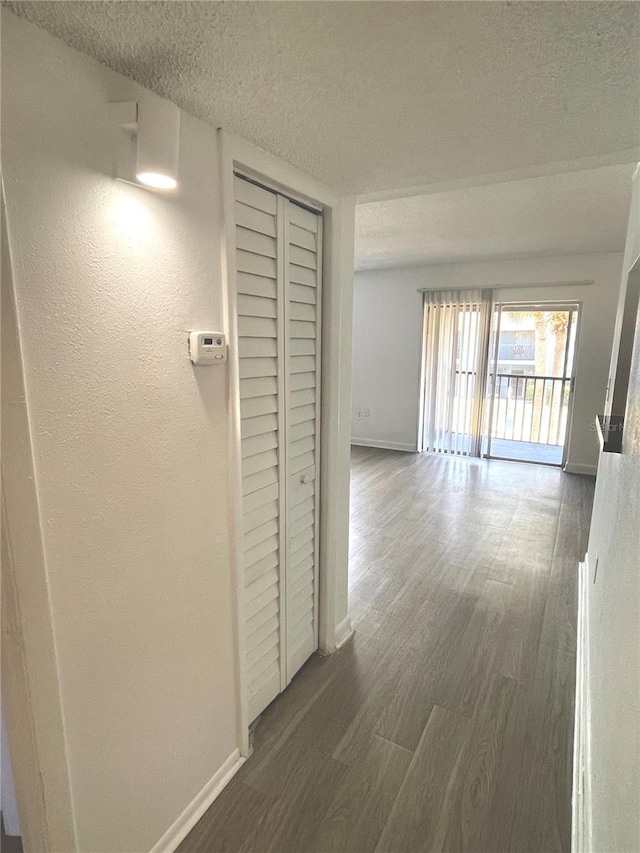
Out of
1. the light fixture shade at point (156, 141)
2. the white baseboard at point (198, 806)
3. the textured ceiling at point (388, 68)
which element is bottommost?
the white baseboard at point (198, 806)

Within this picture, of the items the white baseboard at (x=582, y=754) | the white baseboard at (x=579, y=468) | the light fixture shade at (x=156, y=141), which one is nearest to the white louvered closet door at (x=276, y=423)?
the light fixture shade at (x=156, y=141)

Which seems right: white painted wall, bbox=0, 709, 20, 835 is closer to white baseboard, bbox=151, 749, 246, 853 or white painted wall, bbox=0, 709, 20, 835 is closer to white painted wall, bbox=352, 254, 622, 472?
white baseboard, bbox=151, 749, 246, 853

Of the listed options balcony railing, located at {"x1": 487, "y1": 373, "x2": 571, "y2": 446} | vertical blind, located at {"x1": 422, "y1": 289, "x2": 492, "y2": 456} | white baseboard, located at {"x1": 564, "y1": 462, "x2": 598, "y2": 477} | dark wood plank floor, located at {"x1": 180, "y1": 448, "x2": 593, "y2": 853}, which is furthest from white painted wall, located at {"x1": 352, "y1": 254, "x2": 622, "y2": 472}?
dark wood plank floor, located at {"x1": 180, "y1": 448, "x2": 593, "y2": 853}

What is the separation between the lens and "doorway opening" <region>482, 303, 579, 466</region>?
5.16 meters

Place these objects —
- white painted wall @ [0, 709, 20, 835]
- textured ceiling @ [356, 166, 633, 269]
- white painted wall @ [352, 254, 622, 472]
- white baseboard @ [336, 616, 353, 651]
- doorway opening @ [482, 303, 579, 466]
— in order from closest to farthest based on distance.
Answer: white painted wall @ [0, 709, 20, 835] → white baseboard @ [336, 616, 353, 651] → textured ceiling @ [356, 166, 633, 269] → white painted wall @ [352, 254, 622, 472] → doorway opening @ [482, 303, 579, 466]

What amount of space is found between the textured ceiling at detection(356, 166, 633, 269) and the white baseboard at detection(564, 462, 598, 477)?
223cm

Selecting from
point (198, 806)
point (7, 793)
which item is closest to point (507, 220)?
point (198, 806)

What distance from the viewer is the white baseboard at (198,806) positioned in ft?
4.32

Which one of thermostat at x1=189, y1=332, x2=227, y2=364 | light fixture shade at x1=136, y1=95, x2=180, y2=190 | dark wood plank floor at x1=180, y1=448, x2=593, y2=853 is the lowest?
dark wood plank floor at x1=180, y1=448, x2=593, y2=853

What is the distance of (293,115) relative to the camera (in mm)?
1185

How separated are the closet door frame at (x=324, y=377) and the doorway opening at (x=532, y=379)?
3.83 metres

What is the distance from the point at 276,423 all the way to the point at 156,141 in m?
0.96

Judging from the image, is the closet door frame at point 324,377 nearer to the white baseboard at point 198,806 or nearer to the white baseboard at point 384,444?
the white baseboard at point 198,806

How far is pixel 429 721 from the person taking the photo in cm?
180
